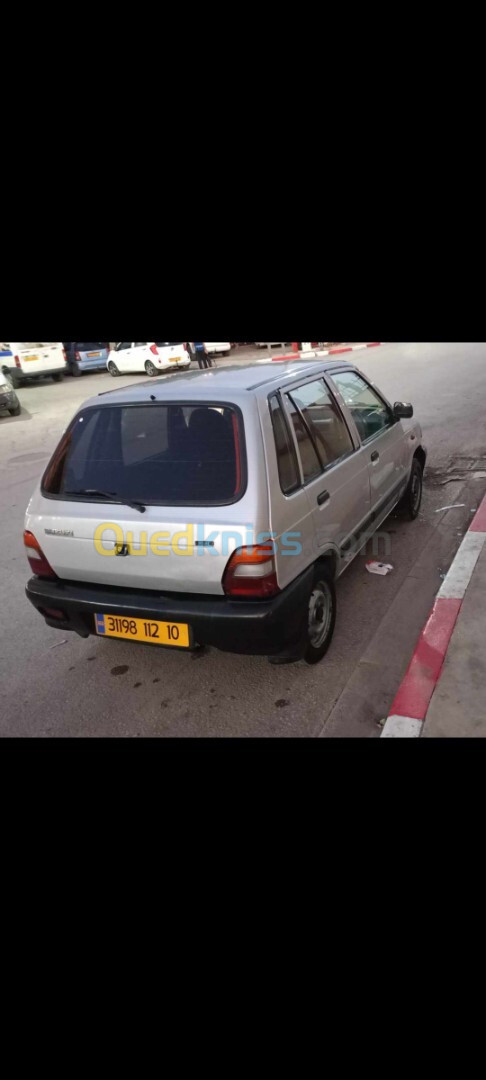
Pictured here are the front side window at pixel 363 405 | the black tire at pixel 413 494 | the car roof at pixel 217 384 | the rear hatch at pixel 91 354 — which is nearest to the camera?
the car roof at pixel 217 384

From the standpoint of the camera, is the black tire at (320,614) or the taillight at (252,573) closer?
the taillight at (252,573)

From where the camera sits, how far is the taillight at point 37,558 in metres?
3.33

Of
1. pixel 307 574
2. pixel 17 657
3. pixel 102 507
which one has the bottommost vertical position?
pixel 17 657

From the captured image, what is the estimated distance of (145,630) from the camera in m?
3.06

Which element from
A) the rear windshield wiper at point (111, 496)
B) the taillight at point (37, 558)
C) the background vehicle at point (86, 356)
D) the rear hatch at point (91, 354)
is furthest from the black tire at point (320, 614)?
the rear hatch at point (91, 354)

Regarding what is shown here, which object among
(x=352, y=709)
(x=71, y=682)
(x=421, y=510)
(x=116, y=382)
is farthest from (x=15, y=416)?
(x=352, y=709)

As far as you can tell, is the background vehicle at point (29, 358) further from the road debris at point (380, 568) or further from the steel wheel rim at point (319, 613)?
the steel wheel rim at point (319, 613)

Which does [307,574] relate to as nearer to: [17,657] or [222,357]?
[17,657]

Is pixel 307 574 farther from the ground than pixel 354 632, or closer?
farther from the ground

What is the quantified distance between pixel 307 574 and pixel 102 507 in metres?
1.07

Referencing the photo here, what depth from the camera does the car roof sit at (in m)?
3.11

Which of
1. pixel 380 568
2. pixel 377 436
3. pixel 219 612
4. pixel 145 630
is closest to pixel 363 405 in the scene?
pixel 377 436

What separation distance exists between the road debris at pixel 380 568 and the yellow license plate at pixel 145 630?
6.75ft

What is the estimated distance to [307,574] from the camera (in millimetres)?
3180
